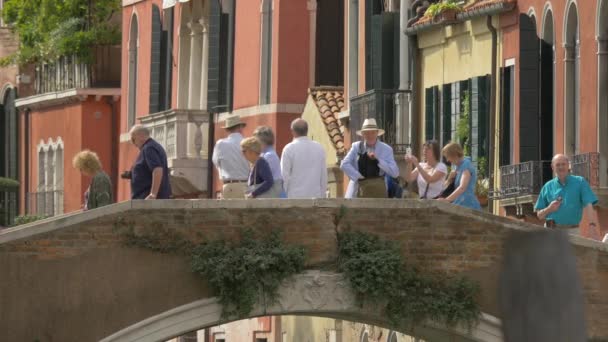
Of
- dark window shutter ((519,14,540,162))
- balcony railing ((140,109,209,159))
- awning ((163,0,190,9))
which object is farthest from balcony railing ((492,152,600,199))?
awning ((163,0,190,9))

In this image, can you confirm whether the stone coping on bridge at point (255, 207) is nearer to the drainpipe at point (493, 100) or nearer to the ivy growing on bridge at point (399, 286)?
the ivy growing on bridge at point (399, 286)

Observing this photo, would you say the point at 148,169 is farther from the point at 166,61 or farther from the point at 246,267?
the point at 166,61

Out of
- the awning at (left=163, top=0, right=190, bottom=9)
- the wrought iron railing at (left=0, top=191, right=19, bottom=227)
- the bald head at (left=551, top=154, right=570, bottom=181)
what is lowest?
the wrought iron railing at (left=0, top=191, right=19, bottom=227)

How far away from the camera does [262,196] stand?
51.4ft

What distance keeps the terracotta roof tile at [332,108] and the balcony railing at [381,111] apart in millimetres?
1317

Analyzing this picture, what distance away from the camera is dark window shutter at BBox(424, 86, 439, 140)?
24.7 meters

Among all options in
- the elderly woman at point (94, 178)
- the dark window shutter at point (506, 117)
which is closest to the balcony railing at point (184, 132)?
the dark window shutter at point (506, 117)

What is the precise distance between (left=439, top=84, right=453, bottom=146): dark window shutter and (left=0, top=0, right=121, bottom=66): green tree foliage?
1766cm

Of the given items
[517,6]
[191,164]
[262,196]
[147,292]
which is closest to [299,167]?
[262,196]

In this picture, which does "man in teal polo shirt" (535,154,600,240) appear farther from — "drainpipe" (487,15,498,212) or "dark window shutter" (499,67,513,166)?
"drainpipe" (487,15,498,212)

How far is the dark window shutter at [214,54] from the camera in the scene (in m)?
32.3

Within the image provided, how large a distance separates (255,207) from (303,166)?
3.05 ft

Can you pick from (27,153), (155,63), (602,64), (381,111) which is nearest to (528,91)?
(602,64)

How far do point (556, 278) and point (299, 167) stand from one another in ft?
39.4
